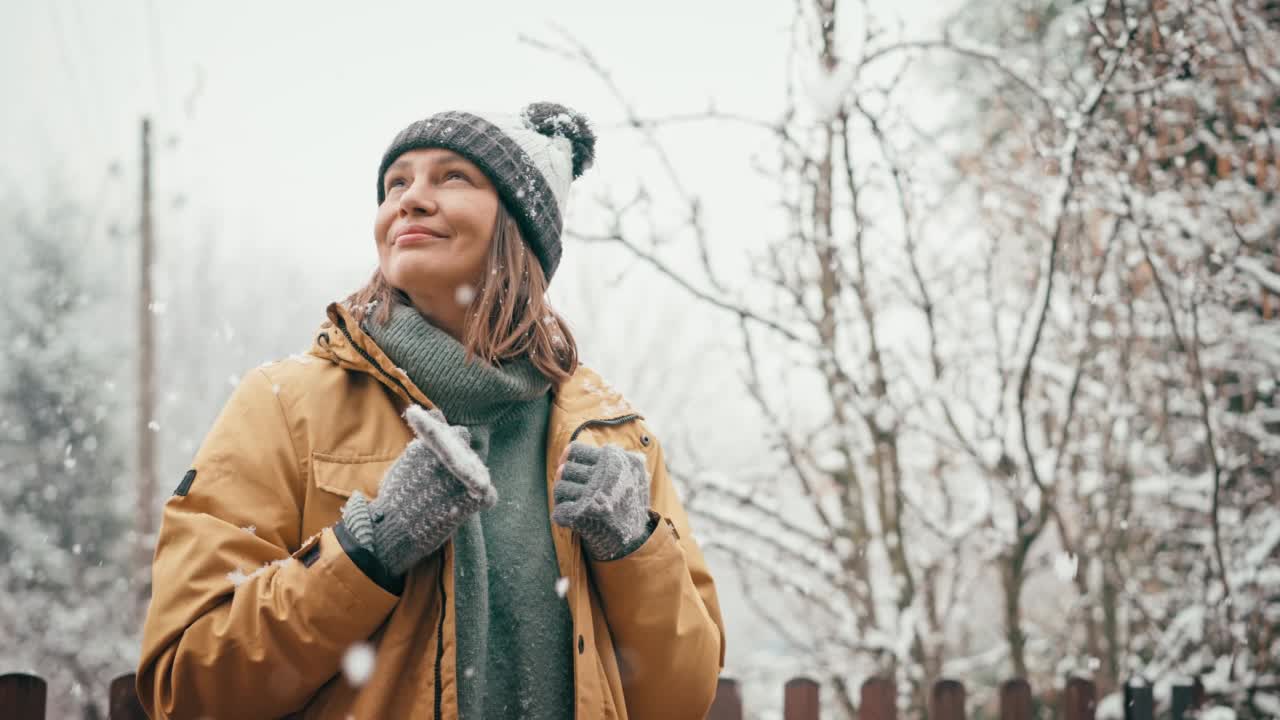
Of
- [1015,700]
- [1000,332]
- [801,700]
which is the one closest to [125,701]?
[801,700]

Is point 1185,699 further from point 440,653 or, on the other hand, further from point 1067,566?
point 440,653

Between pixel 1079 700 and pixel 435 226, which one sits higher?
pixel 435 226

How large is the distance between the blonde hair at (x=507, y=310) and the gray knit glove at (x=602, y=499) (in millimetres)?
297

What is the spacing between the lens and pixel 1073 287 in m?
3.72

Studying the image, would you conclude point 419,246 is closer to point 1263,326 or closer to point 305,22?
point 1263,326

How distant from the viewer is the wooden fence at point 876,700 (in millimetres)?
1767

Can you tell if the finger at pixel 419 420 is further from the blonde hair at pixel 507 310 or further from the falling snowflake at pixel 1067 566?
the falling snowflake at pixel 1067 566

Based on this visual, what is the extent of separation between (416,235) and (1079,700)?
8.39 feet

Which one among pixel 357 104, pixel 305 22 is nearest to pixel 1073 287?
pixel 357 104

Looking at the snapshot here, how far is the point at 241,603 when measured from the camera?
1.26m

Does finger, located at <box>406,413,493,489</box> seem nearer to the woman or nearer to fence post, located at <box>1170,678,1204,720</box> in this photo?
the woman

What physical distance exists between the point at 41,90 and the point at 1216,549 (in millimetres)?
16764

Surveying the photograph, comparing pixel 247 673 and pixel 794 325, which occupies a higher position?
pixel 794 325

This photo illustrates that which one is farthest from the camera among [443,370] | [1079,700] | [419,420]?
[1079,700]
